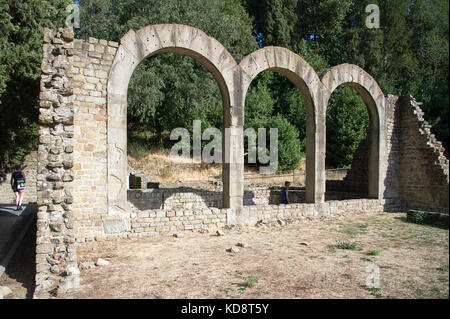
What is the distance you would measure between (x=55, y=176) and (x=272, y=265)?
395 cm

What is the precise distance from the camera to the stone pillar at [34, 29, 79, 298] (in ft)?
16.9

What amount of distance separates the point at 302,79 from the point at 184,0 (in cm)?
1509

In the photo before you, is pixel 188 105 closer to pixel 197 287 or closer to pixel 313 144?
pixel 313 144

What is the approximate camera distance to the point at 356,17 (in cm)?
2952

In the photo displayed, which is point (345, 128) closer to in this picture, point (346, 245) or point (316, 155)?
point (316, 155)

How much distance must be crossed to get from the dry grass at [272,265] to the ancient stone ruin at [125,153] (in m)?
0.57

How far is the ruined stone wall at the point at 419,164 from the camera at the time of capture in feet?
35.4

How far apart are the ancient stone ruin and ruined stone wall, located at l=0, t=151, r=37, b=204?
879 cm

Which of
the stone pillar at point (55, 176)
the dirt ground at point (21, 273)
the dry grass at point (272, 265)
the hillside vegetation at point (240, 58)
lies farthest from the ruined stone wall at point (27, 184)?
the stone pillar at point (55, 176)

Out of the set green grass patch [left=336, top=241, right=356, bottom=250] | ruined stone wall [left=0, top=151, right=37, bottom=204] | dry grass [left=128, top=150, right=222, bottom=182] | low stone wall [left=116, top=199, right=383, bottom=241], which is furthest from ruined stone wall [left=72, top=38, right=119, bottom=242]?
dry grass [left=128, top=150, right=222, bottom=182]

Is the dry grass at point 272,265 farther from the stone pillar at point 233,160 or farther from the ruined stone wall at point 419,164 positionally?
the ruined stone wall at point 419,164

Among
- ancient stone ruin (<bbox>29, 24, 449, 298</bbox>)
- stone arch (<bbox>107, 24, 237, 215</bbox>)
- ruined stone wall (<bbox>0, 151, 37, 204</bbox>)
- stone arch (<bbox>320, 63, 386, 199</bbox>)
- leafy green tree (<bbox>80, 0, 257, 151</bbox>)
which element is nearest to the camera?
ancient stone ruin (<bbox>29, 24, 449, 298</bbox>)

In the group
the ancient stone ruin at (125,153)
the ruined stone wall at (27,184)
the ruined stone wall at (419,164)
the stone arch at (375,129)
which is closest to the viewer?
the ancient stone ruin at (125,153)

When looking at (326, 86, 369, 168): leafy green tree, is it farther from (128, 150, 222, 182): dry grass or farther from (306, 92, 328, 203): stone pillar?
(306, 92, 328, 203): stone pillar
